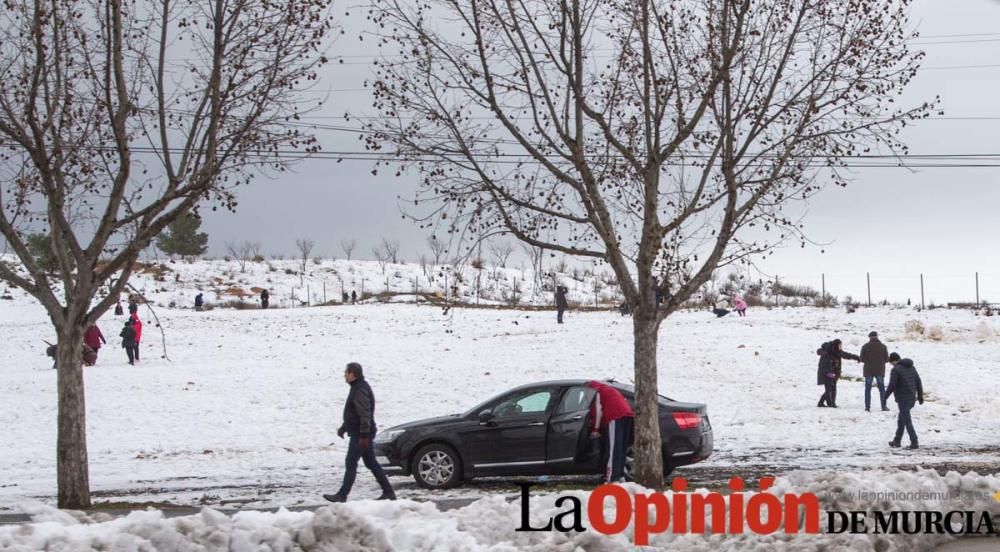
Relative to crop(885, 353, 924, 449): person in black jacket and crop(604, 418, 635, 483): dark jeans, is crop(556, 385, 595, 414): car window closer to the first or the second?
crop(604, 418, 635, 483): dark jeans

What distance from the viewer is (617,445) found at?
14805mm

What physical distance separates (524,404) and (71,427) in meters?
6.10

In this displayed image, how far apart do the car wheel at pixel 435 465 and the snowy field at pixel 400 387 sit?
0.93 ft

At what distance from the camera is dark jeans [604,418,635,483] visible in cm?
1467

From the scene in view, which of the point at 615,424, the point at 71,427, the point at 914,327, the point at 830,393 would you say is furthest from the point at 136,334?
the point at 914,327

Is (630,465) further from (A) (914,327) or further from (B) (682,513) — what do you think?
(A) (914,327)

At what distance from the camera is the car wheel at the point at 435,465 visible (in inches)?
631

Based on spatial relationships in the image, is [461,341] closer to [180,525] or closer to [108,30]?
[108,30]

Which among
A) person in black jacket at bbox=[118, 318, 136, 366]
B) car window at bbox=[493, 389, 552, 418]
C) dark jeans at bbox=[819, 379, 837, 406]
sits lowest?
dark jeans at bbox=[819, 379, 837, 406]

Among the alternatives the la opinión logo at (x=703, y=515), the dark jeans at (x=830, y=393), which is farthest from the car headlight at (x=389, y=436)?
the dark jeans at (x=830, y=393)

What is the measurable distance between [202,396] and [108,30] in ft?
49.5

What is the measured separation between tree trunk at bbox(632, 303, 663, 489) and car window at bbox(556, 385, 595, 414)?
1529 mm

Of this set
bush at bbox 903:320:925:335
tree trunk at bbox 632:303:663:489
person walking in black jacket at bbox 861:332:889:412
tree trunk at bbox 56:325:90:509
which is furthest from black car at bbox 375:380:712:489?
bush at bbox 903:320:925:335

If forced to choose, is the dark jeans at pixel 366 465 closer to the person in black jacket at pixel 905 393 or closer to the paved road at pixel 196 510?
the paved road at pixel 196 510
